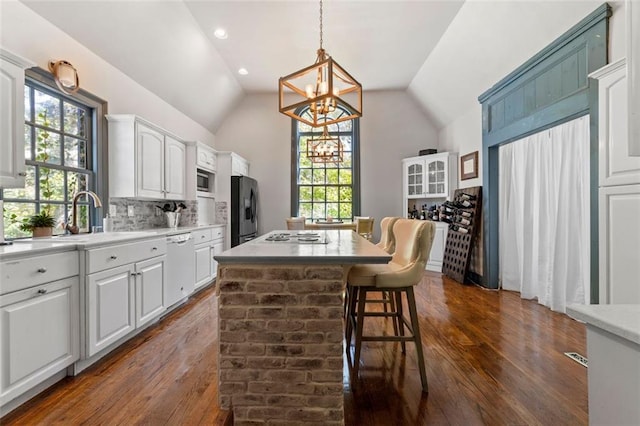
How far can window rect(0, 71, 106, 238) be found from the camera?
2.41 meters

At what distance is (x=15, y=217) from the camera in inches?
91.5

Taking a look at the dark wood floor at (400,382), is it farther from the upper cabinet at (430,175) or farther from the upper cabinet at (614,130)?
the upper cabinet at (430,175)

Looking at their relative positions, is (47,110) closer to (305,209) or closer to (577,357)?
(305,209)

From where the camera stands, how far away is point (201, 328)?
2.85m

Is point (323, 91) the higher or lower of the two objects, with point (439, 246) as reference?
higher

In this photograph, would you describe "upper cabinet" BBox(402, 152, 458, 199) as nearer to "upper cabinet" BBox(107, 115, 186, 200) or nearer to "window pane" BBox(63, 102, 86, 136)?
"upper cabinet" BBox(107, 115, 186, 200)

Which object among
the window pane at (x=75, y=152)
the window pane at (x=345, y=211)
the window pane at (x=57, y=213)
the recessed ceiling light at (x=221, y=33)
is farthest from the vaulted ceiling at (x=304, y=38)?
the window pane at (x=345, y=211)

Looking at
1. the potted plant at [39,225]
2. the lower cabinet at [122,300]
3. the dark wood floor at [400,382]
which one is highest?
the potted plant at [39,225]

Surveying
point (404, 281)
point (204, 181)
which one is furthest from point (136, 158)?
point (404, 281)

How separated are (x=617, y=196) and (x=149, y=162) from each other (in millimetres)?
4230

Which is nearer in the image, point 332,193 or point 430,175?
point 430,175

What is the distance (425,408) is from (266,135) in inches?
218

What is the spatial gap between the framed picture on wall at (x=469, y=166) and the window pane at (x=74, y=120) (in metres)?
5.04

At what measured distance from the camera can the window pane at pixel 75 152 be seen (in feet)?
9.34
